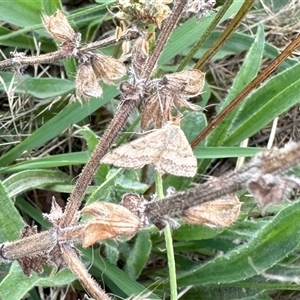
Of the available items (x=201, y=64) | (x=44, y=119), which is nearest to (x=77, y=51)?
(x=201, y=64)

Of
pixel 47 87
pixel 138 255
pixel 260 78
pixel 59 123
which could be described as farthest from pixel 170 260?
pixel 47 87

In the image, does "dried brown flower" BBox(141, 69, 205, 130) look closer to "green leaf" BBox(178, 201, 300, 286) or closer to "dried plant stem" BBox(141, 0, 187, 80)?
"dried plant stem" BBox(141, 0, 187, 80)

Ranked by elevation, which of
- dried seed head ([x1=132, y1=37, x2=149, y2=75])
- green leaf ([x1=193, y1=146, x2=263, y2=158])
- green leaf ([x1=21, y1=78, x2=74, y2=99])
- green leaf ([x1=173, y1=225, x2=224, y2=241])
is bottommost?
green leaf ([x1=173, y1=225, x2=224, y2=241])

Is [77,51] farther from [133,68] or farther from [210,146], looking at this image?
[210,146]

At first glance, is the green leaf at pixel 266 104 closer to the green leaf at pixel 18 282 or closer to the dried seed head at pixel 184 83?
the dried seed head at pixel 184 83

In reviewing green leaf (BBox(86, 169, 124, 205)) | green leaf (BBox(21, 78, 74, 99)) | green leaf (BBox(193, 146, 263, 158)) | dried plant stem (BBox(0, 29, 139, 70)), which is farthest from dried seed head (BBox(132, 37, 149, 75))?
green leaf (BBox(21, 78, 74, 99))

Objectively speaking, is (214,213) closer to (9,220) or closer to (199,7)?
(199,7)
